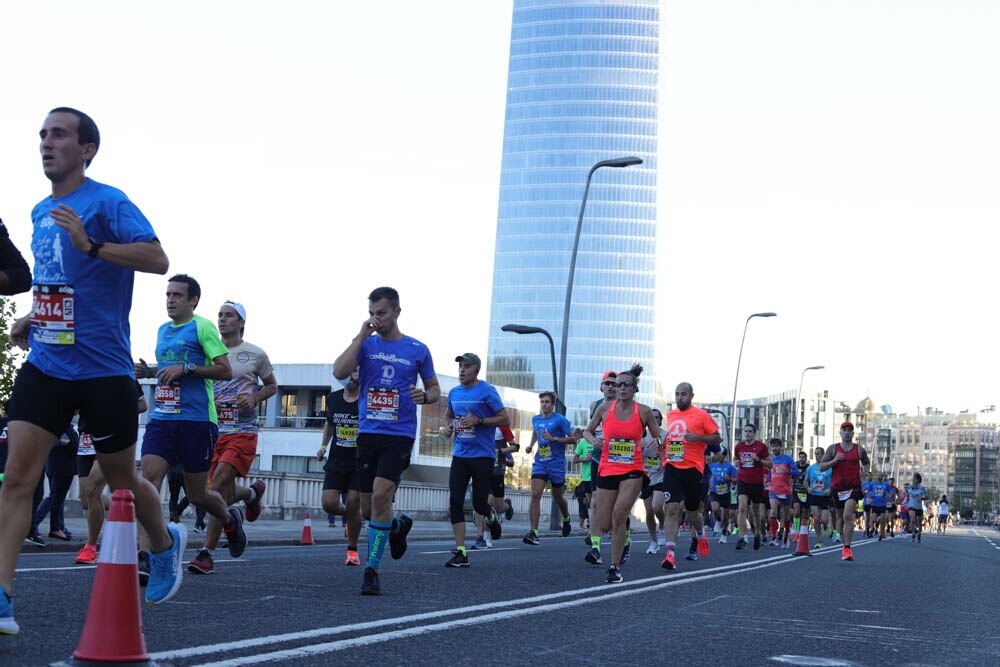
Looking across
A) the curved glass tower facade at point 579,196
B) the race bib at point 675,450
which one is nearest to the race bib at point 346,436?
the race bib at point 675,450

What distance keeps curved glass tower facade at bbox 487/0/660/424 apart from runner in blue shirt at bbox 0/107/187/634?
523 ft

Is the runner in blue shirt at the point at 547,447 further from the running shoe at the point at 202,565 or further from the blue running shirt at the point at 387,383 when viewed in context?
the blue running shirt at the point at 387,383

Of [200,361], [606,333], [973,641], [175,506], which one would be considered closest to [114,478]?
[200,361]

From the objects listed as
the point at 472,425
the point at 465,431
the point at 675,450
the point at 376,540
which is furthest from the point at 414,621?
the point at 675,450

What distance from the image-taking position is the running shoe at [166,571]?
6.06 m

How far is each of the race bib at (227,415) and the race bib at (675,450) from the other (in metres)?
5.88

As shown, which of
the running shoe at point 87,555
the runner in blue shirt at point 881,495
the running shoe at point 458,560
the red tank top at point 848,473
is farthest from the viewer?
the runner in blue shirt at point 881,495

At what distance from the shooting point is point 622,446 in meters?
11.9

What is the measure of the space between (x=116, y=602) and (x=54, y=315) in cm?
151

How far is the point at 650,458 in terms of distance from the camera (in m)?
17.0

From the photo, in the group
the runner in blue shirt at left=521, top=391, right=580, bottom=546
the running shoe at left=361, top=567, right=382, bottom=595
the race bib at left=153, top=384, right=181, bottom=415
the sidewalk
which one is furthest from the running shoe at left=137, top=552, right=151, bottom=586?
the runner in blue shirt at left=521, top=391, right=580, bottom=546

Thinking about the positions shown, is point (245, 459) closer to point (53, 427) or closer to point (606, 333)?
point (53, 427)

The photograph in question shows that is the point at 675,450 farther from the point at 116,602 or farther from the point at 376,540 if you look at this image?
the point at 116,602

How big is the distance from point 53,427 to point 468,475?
7881mm
